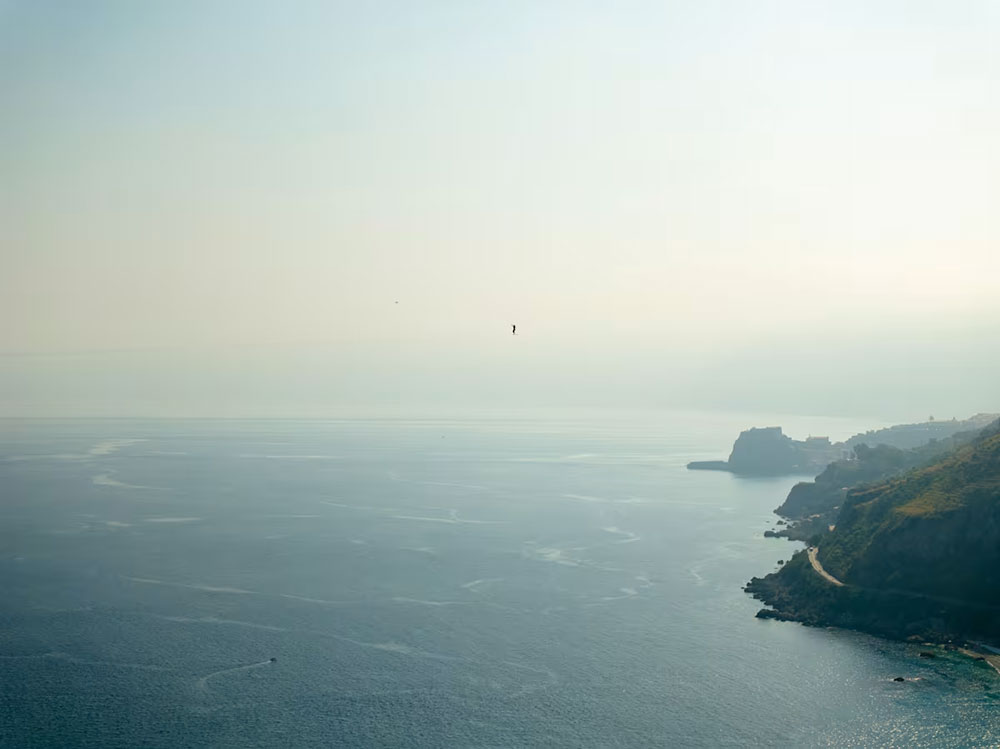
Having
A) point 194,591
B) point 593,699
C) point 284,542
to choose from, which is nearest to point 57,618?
point 194,591

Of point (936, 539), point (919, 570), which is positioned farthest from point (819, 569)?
point (936, 539)

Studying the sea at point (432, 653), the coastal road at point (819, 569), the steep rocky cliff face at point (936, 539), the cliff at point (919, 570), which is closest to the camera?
the sea at point (432, 653)

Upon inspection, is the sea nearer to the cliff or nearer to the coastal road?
the cliff

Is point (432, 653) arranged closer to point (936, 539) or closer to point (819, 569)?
point (819, 569)

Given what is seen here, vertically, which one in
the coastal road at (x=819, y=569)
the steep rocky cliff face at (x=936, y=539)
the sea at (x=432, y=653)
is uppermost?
the steep rocky cliff face at (x=936, y=539)

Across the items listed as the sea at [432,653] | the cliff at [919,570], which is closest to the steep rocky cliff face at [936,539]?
the cliff at [919,570]

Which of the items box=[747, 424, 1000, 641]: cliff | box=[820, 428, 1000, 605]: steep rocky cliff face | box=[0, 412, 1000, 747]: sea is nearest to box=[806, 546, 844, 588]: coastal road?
box=[747, 424, 1000, 641]: cliff

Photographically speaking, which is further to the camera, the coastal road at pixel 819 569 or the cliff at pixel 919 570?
the coastal road at pixel 819 569

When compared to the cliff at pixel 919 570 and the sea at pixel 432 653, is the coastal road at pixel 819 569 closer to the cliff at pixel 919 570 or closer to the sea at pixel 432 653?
the cliff at pixel 919 570
